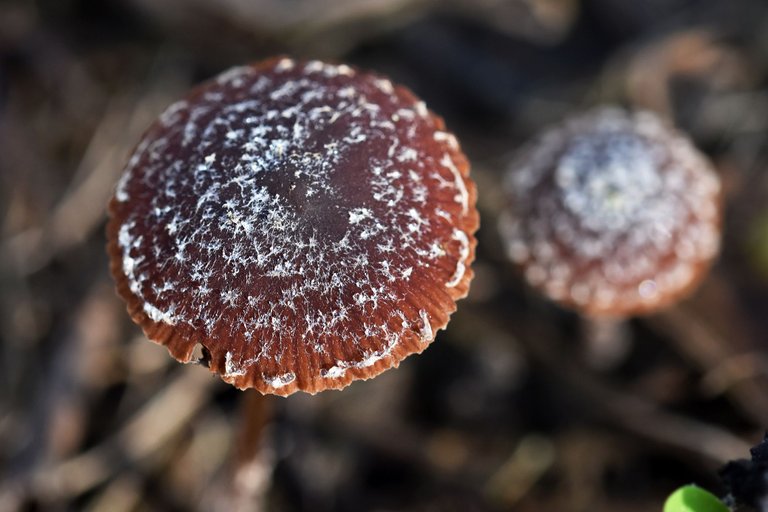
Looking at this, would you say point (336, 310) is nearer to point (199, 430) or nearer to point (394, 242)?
point (394, 242)

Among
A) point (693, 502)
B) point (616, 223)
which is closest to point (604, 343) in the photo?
point (616, 223)

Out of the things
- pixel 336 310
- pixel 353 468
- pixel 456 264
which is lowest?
pixel 353 468

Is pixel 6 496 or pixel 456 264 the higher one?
pixel 456 264

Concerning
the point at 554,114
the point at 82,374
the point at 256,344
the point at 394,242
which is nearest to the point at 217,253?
the point at 256,344

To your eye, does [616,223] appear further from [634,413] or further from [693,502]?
[693,502]

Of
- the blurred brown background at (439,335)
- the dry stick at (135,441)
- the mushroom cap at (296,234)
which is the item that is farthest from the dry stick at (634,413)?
the mushroom cap at (296,234)

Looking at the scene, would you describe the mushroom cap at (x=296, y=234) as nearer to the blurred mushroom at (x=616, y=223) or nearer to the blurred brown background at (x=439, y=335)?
the blurred mushroom at (x=616, y=223)
